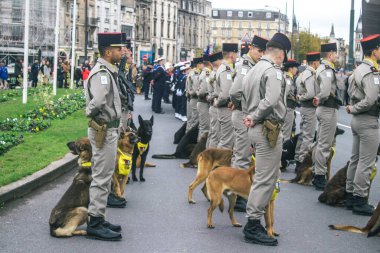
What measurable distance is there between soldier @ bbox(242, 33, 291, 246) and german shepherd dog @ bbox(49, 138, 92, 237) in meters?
1.92

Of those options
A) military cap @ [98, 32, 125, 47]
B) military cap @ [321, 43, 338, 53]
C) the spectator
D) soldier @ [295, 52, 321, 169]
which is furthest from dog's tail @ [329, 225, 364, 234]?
the spectator

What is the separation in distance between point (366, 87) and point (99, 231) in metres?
4.24

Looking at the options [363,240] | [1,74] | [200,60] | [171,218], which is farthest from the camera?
[1,74]

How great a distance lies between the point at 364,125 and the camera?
31.7 feet

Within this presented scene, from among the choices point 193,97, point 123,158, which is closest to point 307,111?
point 123,158

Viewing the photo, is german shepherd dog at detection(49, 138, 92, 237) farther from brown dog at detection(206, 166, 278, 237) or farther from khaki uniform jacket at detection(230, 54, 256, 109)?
khaki uniform jacket at detection(230, 54, 256, 109)

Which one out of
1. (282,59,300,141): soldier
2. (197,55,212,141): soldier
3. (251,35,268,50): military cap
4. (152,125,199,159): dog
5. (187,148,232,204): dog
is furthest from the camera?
(152,125,199,159): dog

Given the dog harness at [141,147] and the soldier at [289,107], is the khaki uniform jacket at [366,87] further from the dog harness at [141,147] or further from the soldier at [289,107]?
the soldier at [289,107]

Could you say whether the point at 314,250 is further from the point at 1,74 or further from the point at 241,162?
the point at 1,74

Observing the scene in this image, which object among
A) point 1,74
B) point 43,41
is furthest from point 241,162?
point 43,41

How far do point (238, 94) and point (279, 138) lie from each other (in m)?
2.50

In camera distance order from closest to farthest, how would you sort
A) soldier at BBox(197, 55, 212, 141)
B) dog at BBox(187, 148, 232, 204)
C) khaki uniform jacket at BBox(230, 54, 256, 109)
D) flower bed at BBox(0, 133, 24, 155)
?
khaki uniform jacket at BBox(230, 54, 256, 109) → dog at BBox(187, 148, 232, 204) → flower bed at BBox(0, 133, 24, 155) → soldier at BBox(197, 55, 212, 141)

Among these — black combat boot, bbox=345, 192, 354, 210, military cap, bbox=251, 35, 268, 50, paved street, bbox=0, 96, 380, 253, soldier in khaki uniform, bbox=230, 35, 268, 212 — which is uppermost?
military cap, bbox=251, 35, 268, 50

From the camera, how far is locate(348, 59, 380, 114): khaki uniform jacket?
31.0 feet
